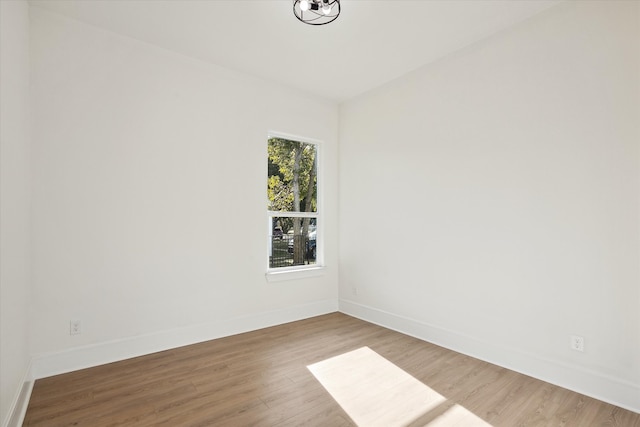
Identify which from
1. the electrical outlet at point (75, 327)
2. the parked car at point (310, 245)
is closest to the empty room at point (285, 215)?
the electrical outlet at point (75, 327)

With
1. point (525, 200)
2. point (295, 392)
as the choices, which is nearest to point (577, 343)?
point (525, 200)

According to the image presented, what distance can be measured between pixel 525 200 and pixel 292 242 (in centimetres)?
264

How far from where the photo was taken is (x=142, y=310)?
10.2 ft

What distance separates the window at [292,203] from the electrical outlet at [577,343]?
113 inches

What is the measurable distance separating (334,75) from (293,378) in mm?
3186

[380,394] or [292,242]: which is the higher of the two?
[292,242]

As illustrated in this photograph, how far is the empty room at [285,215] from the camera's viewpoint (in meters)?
2.26

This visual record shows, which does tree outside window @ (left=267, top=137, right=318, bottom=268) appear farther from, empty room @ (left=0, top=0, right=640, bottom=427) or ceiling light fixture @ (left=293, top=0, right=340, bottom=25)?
ceiling light fixture @ (left=293, top=0, right=340, bottom=25)

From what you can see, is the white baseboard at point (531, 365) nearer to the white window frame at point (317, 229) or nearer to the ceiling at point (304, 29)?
the white window frame at point (317, 229)

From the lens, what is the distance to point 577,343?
246 centimetres

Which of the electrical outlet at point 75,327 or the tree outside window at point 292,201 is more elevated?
the tree outside window at point 292,201

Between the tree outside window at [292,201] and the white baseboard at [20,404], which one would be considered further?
the tree outside window at [292,201]

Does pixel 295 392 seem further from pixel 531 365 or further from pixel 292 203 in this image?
pixel 292 203

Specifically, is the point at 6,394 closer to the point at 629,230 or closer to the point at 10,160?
the point at 10,160
